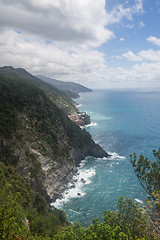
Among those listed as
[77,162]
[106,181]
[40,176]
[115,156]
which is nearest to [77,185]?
[106,181]

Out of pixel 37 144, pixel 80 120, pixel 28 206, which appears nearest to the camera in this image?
pixel 28 206

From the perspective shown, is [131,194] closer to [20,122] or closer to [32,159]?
[32,159]

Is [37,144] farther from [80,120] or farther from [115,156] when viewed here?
[80,120]

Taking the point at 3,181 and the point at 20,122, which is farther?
the point at 20,122

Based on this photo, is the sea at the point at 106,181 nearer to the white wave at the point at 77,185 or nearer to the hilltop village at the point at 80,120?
the white wave at the point at 77,185

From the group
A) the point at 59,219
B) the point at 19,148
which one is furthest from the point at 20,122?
the point at 59,219

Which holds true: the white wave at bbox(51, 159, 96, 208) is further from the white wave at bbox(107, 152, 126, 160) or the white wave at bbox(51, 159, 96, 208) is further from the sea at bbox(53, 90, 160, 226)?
the white wave at bbox(107, 152, 126, 160)

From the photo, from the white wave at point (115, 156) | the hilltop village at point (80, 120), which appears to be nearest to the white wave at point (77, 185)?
the white wave at point (115, 156)
